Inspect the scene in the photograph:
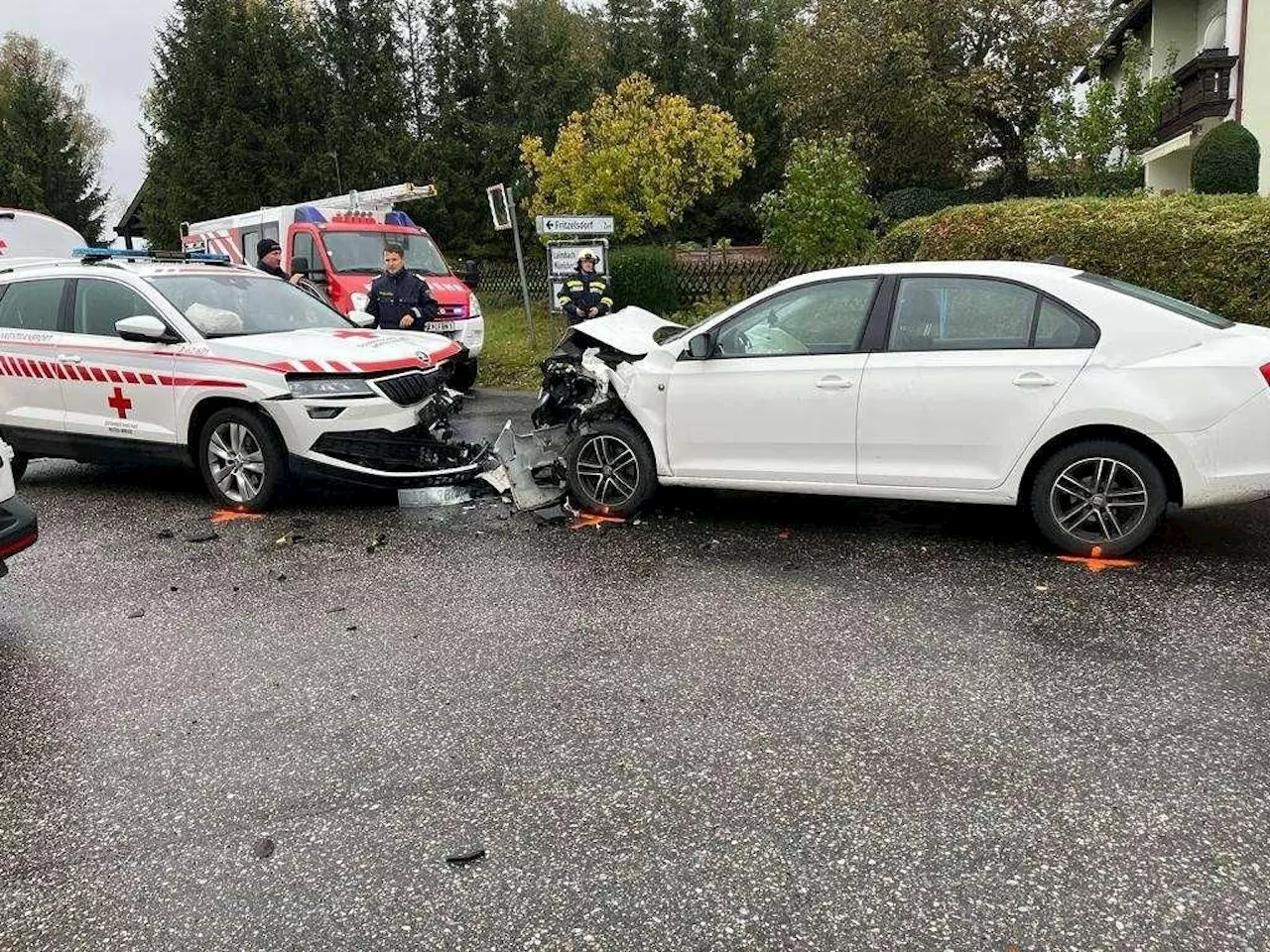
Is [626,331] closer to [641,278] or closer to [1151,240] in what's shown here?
[1151,240]

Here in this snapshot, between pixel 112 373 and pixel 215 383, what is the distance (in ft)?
3.24

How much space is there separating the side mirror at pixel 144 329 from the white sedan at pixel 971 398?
3218 millimetres

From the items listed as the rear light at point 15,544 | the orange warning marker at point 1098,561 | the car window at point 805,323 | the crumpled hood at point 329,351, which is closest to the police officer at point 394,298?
the crumpled hood at point 329,351

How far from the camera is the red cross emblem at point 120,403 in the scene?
7031 millimetres

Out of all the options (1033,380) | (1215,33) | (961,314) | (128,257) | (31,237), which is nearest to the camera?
(1033,380)

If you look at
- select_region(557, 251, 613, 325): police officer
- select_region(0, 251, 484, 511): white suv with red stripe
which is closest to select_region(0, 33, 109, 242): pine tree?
select_region(557, 251, 613, 325): police officer

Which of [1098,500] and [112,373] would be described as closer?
[1098,500]

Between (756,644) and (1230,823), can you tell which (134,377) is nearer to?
(756,644)

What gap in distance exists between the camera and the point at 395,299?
10383 mm

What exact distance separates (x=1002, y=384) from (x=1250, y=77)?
58.4ft

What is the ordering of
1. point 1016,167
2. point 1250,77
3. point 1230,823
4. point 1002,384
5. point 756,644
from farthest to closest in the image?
point 1016,167 → point 1250,77 → point 1002,384 → point 756,644 → point 1230,823

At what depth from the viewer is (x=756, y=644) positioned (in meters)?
4.34

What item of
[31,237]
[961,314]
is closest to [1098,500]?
[961,314]

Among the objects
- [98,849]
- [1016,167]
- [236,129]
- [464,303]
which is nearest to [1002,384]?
[98,849]
